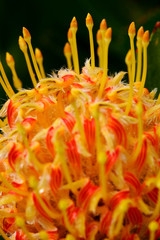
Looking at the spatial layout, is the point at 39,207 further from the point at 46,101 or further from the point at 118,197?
the point at 46,101

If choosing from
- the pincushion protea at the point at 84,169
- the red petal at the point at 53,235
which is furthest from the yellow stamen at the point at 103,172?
the red petal at the point at 53,235

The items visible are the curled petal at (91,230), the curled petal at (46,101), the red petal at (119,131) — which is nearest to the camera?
the curled petal at (91,230)

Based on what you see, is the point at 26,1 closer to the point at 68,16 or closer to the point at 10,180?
the point at 68,16

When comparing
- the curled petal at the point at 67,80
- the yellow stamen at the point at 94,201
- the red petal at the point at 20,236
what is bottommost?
the red petal at the point at 20,236

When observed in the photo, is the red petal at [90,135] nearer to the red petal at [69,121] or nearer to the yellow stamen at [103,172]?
the red petal at [69,121]

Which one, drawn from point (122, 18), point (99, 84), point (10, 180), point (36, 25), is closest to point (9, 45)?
point (36, 25)

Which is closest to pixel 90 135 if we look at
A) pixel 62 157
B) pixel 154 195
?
pixel 62 157

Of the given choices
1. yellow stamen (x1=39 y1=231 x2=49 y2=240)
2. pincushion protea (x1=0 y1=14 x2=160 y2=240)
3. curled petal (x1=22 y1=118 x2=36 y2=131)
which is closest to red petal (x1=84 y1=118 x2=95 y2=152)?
pincushion protea (x1=0 y1=14 x2=160 y2=240)

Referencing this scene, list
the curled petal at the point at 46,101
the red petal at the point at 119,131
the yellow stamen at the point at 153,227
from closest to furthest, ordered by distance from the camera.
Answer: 1. the yellow stamen at the point at 153,227
2. the red petal at the point at 119,131
3. the curled petal at the point at 46,101
